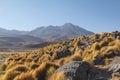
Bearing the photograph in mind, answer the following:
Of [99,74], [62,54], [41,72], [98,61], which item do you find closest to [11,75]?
[41,72]

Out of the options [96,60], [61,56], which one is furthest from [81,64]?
[61,56]

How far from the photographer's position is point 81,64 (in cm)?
1262

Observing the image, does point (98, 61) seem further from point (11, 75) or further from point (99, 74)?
point (11, 75)

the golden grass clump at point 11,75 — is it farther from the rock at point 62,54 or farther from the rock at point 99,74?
the rock at point 62,54

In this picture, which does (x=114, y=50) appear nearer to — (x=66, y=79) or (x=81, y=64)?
(x=81, y=64)

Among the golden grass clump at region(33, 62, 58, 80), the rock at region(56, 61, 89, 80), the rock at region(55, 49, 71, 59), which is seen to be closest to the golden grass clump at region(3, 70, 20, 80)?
the golden grass clump at region(33, 62, 58, 80)

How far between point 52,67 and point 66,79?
263cm

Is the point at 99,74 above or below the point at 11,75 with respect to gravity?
above

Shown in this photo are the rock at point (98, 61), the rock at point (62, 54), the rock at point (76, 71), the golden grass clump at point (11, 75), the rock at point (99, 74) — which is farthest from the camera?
the rock at point (62, 54)

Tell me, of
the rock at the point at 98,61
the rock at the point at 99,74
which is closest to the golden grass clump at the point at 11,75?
the rock at the point at 99,74

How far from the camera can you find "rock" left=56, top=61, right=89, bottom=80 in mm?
11712

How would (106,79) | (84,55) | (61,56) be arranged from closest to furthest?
(106,79), (84,55), (61,56)

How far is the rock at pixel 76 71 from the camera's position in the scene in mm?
11712

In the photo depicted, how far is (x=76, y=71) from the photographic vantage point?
11.9 meters
